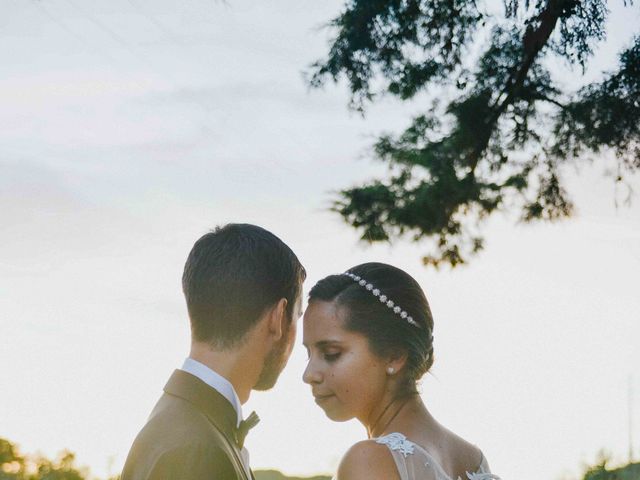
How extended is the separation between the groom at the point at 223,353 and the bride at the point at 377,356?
1.62ft

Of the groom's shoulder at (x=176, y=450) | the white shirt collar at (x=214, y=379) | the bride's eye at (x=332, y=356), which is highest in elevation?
the bride's eye at (x=332, y=356)

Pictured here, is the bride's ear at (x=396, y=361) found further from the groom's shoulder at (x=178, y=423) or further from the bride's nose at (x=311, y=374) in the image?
the groom's shoulder at (x=178, y=423)

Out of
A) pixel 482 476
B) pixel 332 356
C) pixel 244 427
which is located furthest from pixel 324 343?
pixel 244 427

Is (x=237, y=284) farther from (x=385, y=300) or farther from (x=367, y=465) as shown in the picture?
(x=385, y=300)

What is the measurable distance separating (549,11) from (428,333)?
440 centimetres

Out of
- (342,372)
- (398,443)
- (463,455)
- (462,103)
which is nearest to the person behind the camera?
(398,443)

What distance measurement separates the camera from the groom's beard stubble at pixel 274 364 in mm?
2766

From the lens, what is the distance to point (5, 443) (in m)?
5.05

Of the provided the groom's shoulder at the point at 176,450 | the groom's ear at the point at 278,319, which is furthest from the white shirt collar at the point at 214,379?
the groom's ear at the point at 278,319

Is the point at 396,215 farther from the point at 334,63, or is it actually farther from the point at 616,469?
the point at 616,469

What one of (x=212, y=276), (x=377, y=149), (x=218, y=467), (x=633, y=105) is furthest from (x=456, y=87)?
(x=218, y=467)

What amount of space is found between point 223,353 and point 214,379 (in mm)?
96

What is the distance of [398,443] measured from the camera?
297 centimetres

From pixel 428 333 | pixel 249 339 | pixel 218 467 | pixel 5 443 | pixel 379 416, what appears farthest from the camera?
pixel 5 443
